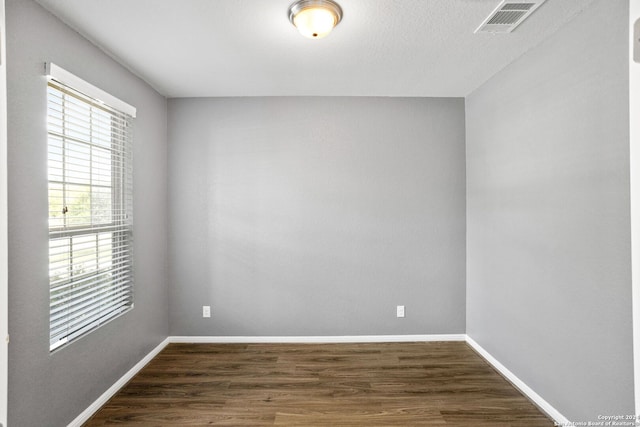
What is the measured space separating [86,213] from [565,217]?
124 inches

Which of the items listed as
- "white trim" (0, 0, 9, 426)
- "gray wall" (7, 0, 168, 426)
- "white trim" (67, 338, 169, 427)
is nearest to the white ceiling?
"gray wall" (7, 0, 168, 426)

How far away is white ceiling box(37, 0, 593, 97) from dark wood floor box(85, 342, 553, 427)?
254 cm

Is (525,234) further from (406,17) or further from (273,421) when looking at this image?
(273,421)

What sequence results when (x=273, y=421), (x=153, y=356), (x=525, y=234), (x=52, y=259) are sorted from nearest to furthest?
1. (x=52, y=259)
2. (x=273, y=421)
3. (x=525, y=234)
4. (x=153, y=356)

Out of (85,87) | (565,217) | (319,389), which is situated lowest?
(319,389)

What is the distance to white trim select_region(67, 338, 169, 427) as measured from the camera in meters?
2.18

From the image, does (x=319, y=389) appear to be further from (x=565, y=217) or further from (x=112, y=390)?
(x=565, y=217)

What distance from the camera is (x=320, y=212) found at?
11.4ft

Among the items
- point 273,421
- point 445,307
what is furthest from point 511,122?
point 273,421

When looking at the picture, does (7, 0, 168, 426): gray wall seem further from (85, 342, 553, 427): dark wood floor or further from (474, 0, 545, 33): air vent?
(474, 0, 545, 33): air vent

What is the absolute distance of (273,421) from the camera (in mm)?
2223

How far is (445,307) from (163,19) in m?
3.46

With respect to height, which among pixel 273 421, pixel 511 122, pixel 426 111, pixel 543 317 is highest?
pixel 426 111

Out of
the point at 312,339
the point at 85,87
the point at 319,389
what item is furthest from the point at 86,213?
the point at 312,339
